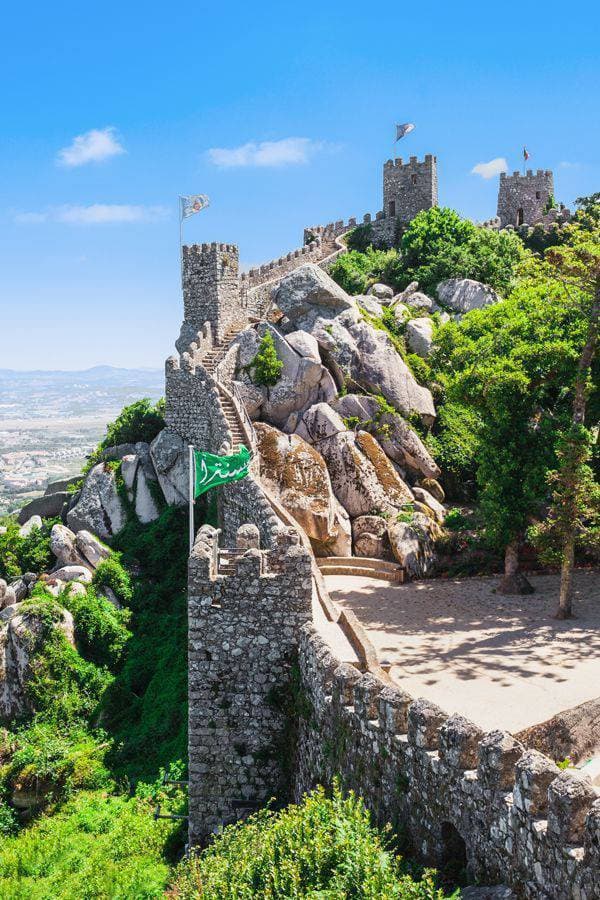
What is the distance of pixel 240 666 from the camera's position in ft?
40.6

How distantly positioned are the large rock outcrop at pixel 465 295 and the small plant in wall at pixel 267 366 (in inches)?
441

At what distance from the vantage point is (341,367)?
2834 cm

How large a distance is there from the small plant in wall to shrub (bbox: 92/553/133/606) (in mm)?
7498

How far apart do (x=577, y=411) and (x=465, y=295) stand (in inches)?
686

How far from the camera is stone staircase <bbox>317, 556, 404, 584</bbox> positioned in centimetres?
2319

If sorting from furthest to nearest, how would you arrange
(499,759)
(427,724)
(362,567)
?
(362,567) → (427,724) → (499,759)

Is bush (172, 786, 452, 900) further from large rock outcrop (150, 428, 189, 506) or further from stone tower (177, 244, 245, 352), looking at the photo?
stone tower (177, 244, 245, 352)

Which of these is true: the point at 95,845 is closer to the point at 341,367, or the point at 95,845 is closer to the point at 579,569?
the point at 579,569

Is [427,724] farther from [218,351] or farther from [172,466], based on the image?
Result: [218,351]

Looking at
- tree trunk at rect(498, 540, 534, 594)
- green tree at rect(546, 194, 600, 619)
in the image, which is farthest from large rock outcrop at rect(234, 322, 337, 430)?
green tree at rect(546, 194, 600, 619)

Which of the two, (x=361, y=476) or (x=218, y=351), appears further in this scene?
(x=218, y=351)

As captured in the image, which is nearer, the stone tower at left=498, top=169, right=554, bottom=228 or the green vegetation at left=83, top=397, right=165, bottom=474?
the green vegetation at left=83, top=397, right=165, bottom=474

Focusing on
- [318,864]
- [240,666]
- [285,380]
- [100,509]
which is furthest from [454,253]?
[318,864]

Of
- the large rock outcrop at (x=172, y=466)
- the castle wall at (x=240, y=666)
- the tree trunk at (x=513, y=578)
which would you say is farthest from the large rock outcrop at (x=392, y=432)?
the castle wall at (x=240, y=666)
